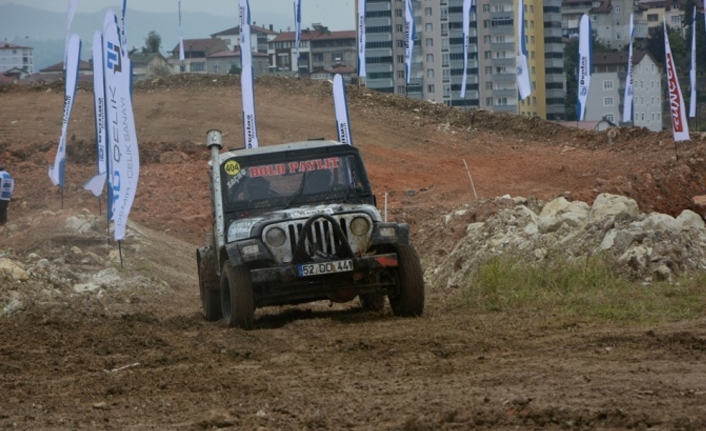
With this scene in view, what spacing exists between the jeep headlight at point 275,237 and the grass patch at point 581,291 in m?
2.53

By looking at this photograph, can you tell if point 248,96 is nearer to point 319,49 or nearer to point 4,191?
point 4,191

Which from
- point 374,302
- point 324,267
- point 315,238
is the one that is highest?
point 315,238

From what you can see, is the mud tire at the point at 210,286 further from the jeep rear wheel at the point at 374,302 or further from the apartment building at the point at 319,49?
the apartment building at the point at 319,49

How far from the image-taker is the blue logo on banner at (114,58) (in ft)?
54.9

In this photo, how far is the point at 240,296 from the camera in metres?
12.7

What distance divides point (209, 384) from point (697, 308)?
18.2 ft

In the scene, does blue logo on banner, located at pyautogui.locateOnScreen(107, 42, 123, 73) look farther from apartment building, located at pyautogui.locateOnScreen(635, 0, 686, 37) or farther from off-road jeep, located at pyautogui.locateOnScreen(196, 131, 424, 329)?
apartment building, located at pyautogui.locateOnScreen(635, 0, 686, 37)

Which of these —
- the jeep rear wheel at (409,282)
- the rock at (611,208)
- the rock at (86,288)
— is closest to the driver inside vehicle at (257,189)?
the jeep rear wheel at (409,282)

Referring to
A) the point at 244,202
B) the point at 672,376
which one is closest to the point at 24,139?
the point at 244,202

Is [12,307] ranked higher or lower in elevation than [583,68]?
lower

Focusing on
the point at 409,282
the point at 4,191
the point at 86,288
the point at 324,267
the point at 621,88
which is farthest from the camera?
the point at 621,88

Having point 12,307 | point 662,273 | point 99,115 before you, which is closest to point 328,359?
point 662,273

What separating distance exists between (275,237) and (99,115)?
7029mm

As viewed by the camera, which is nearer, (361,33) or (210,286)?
(210,286)
